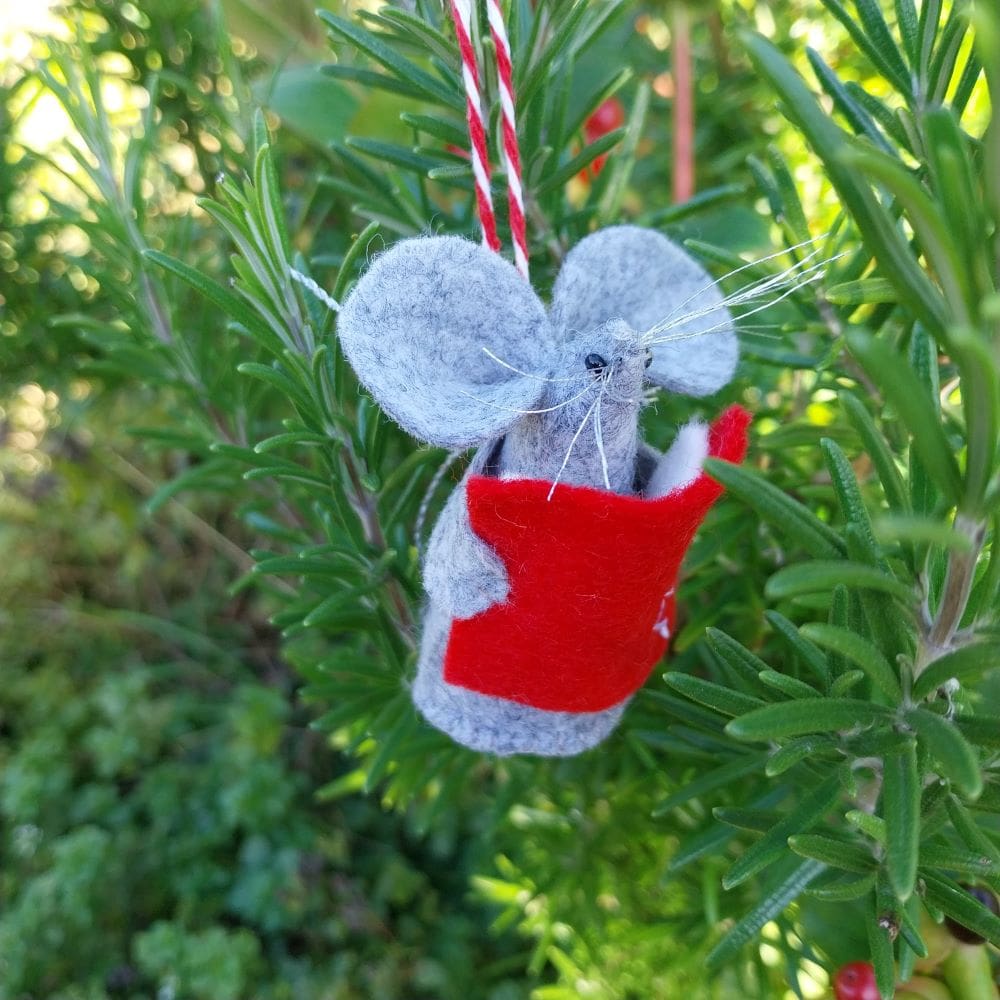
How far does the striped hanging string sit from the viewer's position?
0.98 feet

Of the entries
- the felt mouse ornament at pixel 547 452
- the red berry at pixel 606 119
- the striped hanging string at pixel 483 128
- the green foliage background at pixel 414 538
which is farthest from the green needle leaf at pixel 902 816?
the red berry at pixel 606 119

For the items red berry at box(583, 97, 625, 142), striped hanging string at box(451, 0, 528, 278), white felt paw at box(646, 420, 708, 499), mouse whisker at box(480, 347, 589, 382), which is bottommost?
white felt paw at box(646, 420, 708, 499)

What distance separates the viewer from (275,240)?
0.32 meters

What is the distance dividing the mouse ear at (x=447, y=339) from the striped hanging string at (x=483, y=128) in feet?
0.07

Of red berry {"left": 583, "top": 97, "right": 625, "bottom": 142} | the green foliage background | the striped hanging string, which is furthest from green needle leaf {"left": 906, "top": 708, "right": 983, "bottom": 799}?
red berry {"left": 583, "top": 97, "right": 625, "bottom": 142}

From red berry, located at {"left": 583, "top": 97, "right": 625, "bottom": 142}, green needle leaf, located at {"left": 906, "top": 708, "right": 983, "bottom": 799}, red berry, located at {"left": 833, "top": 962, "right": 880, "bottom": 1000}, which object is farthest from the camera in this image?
red berry, located at {"left": 583, "top": 97, "right": 625, "bottom": 142}

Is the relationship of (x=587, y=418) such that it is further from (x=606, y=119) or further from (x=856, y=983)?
(x=606, y=119)

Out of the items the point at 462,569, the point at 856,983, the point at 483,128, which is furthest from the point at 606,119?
the point at 856,983

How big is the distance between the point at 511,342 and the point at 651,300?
0.08 metres

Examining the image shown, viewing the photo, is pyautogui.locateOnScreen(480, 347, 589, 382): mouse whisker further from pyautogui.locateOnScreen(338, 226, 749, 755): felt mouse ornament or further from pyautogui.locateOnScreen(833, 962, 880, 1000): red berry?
pyautogui.locateOnScreen(833, 962, 880, 1000): red berry

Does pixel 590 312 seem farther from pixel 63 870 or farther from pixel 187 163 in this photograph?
pixel 63 870

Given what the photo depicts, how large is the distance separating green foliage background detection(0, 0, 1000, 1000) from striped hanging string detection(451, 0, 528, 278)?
0.03 m

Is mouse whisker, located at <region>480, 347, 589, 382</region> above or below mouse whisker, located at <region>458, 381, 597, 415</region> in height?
above

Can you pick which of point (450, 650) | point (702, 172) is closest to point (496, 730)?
point (450, 650)
